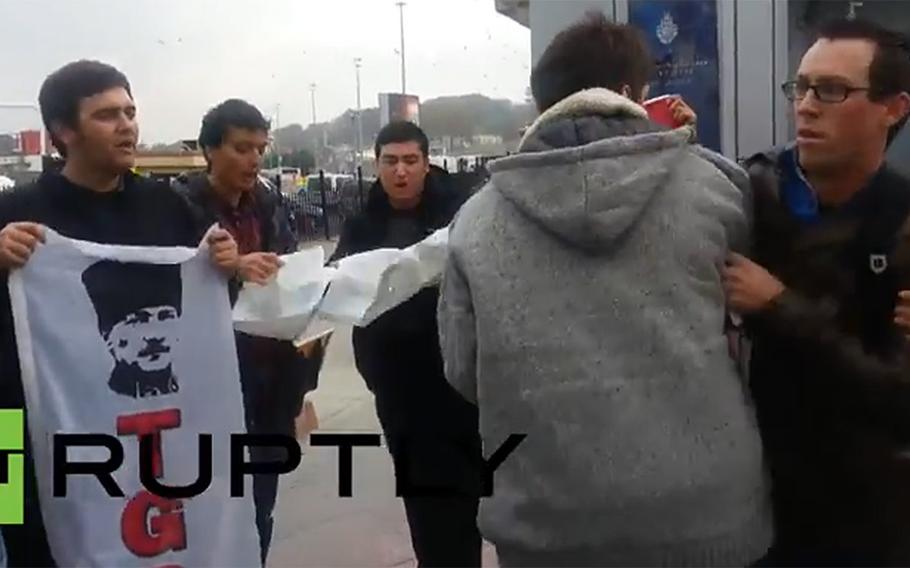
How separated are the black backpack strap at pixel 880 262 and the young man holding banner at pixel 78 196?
155 centimetres

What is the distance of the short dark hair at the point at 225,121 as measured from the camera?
3.39 metres

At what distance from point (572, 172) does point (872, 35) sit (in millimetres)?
647

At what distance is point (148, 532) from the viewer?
2.72m

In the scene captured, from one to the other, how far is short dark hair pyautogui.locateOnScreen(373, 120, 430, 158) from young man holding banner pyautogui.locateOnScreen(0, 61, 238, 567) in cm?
80

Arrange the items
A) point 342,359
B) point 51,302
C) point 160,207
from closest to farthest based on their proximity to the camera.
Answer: point 51,302
point 160,207
point 342,359

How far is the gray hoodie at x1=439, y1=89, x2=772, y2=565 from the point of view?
1843 millimetres

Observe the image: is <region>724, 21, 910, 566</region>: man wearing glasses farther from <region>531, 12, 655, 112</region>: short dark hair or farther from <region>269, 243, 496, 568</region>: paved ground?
<region>269, 243, 496, 568</region>: paved ground

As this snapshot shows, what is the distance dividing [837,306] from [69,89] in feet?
6.08

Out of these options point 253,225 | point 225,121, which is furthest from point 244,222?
point 225,121

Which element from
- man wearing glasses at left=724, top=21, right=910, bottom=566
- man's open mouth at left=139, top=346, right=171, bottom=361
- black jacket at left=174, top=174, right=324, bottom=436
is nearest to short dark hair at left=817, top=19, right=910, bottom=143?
man wearing glasses at left=724, top=21, right=910, bottom=566

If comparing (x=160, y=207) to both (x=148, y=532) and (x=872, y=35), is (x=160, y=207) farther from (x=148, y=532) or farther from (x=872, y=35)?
(x=872, y=35)

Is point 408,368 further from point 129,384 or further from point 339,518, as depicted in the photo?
point 339,518

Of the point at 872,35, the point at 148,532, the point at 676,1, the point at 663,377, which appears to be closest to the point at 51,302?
the point at 148,532

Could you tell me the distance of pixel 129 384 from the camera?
2.69 metres
